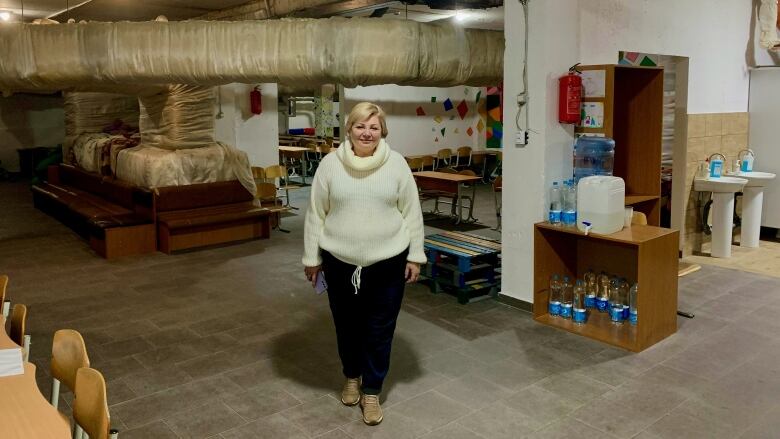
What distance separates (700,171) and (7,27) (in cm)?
662

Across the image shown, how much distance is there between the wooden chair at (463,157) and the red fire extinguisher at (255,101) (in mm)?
4868

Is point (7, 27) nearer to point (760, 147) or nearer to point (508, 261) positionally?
point (508, 261)

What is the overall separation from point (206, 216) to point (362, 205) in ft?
15.2

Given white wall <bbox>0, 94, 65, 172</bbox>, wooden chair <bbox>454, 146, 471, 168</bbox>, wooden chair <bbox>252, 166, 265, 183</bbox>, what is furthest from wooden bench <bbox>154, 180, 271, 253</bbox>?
white wall <bbox>0, 94, 65, 172</bbox>

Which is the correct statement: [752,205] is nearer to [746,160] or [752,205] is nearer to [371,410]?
[746,160]

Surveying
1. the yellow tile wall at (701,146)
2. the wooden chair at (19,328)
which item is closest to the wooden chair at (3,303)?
the wooden chair at (19,328)

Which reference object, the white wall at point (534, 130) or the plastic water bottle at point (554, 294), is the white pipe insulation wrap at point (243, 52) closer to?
the white wall at point (534, 130)

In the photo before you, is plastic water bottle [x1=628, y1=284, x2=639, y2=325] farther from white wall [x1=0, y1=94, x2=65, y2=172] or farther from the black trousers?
white wall [x1=0, y1=94, x2=65, y2=172]

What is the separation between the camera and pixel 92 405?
2.02 metres

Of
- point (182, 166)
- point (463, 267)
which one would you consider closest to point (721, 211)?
point (463, 267)

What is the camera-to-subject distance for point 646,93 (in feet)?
17.0

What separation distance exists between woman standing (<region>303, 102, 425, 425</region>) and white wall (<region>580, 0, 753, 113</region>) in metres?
2.43

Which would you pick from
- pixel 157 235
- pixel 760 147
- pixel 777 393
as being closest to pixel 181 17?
pixel 157 235

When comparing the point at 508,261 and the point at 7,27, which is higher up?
the point at 7,27
